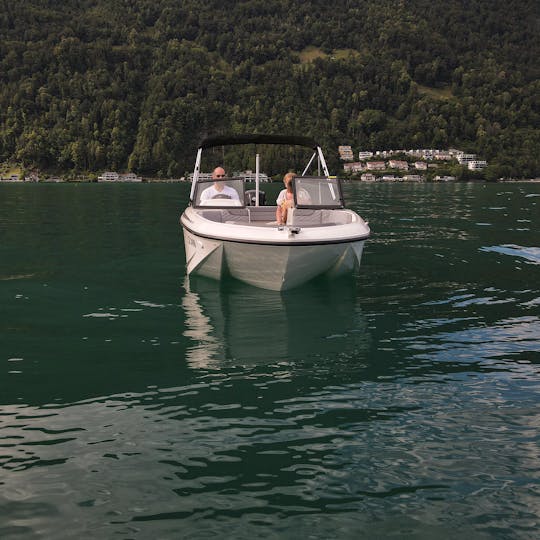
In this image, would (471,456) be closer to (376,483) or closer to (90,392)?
(376,483)

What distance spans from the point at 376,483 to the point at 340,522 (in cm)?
70

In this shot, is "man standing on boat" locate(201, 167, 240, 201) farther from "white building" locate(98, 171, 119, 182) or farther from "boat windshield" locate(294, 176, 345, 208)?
"white building" locate(98, 171, 119, 182)

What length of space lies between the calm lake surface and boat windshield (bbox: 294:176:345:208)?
6.74 feet

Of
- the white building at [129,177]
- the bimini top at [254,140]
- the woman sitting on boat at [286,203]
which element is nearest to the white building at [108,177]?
the white building at [129,177]

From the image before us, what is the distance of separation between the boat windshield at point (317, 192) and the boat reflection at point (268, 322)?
200 cm

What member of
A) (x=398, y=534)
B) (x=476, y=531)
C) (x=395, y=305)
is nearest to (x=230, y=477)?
(x=398, y=534)

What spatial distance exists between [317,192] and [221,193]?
8.08 feet

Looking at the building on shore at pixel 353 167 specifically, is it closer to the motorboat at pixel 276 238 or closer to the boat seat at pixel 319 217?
the motorboat at pixel 276 238

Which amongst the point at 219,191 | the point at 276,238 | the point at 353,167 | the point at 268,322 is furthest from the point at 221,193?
the point at 353,167

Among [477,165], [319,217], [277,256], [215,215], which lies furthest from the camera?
[477,165]

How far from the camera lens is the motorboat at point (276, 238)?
12367 mm

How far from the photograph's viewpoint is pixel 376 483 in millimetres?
5402

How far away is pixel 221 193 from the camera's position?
15727 mm

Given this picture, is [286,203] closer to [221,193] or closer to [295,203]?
[295,203]
